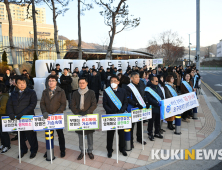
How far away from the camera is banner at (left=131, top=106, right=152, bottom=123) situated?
439 cm

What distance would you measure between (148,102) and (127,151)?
145 centimetres

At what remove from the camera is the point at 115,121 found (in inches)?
159

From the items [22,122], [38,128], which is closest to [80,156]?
[38,128]

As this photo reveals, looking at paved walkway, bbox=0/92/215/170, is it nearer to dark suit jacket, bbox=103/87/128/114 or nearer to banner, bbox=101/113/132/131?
banner, bbox=101/113/132/131

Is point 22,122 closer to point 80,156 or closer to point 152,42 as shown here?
point 80,156

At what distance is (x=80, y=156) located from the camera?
427 cm

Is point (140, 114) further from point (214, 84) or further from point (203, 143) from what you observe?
point (214, 84)

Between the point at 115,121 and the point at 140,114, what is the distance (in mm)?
823

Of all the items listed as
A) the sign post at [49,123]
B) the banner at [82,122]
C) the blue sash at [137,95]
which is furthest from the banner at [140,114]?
the sign post at [49,123]

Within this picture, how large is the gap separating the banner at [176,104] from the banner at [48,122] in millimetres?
2834

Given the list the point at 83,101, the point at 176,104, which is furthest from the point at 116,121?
the point at 176,104

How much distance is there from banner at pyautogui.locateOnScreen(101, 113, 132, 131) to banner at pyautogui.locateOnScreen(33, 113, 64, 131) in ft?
3.29

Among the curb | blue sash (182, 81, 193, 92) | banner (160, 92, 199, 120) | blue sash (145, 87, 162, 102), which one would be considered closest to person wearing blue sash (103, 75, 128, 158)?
the curb

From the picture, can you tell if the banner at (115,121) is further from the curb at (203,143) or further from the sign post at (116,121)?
the curb at (203,143)
